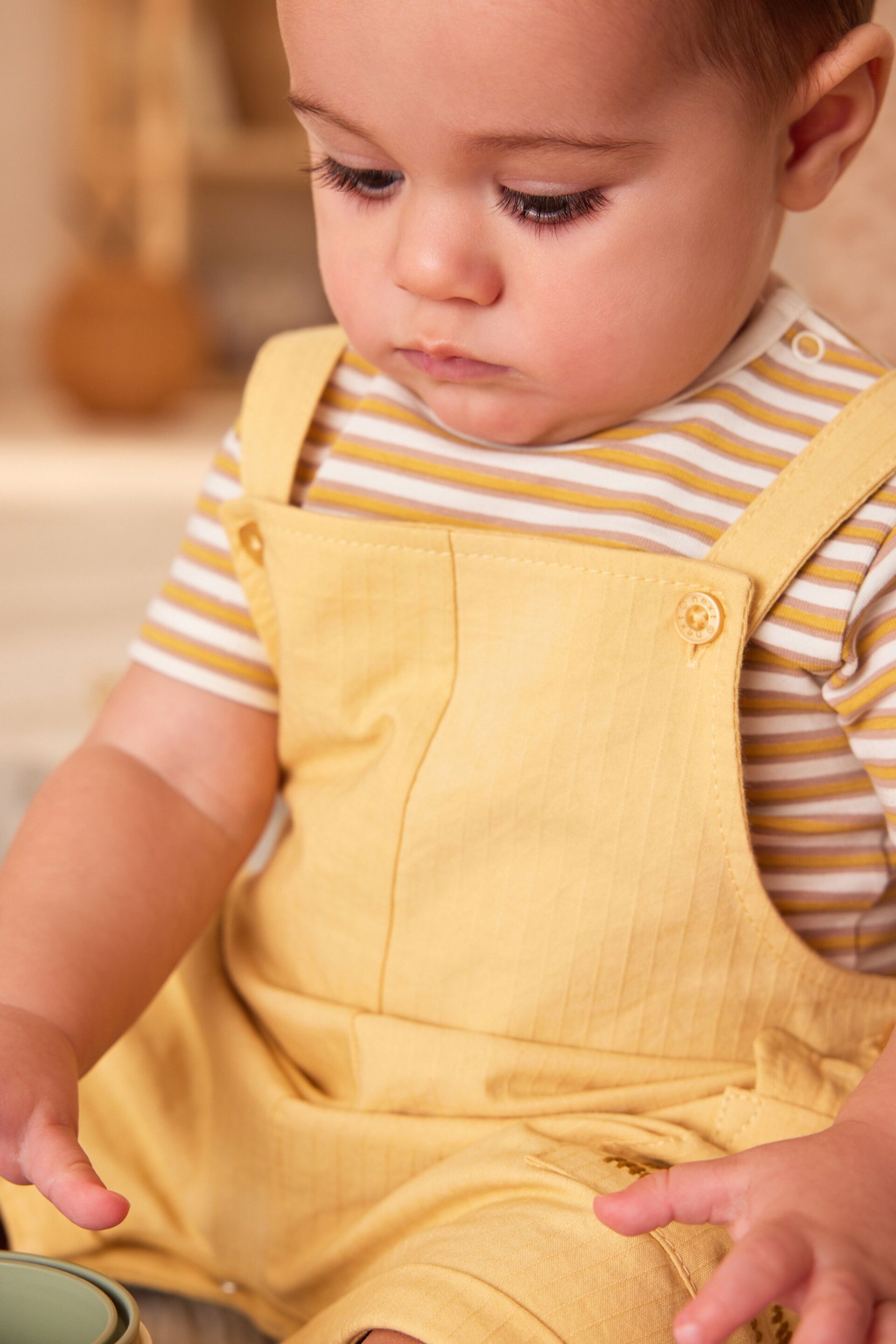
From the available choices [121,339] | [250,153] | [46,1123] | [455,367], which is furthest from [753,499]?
[250,153]

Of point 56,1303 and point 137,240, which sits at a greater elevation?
point 137,240

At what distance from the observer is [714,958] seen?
575mm

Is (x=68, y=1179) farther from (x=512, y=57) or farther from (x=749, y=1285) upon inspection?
(x=512, y=57)

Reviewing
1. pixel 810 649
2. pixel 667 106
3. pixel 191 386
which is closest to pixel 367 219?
pixel 667 106

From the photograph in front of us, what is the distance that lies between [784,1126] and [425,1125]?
0.14 meters

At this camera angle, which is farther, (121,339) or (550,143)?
(121,339)

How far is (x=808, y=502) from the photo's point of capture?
562mm

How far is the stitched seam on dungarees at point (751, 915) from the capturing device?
1.80ft

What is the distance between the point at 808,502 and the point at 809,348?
9 cm

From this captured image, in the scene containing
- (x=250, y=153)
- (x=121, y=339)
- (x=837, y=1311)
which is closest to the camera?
(x=837, y=1311)

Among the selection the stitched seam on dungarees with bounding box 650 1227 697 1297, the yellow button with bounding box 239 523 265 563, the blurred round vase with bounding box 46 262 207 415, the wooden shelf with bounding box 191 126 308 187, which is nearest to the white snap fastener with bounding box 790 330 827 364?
the yellow button with bounding box 239 523 265 563

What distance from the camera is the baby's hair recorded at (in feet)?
1.61

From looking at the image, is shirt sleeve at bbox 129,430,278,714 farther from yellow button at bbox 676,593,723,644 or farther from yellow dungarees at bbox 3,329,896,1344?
yellow button at bbox 676,593,723,644

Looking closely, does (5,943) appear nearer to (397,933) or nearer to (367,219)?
(397,933)
